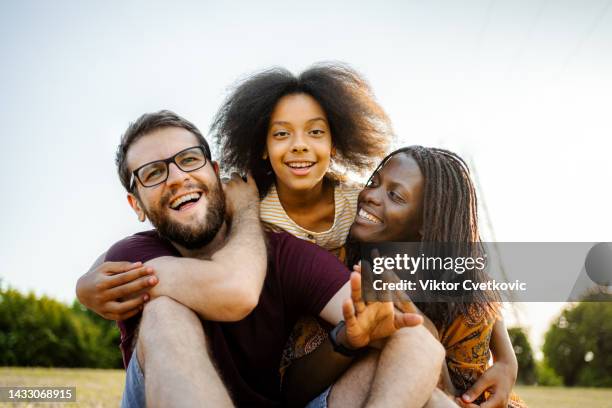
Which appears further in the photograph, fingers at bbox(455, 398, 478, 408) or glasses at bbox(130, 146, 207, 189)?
glasses at bbox(130, 146, 207, 189)

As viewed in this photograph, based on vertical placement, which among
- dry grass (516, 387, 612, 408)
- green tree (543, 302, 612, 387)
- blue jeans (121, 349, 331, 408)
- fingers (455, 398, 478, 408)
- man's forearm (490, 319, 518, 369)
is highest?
blue jeans (121, 349, 331, 408)

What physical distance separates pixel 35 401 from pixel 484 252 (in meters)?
4.92

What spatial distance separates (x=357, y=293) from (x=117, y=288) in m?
1.34

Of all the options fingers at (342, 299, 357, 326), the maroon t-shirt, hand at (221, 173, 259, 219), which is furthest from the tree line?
fingers at (342, 299, 357, 326)

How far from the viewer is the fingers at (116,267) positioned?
333cm

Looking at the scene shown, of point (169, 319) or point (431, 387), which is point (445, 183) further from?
point (169, 319)

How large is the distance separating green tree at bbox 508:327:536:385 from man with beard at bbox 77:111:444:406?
16.9 metres

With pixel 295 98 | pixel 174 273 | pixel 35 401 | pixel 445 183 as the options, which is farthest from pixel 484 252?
pixel 35 401

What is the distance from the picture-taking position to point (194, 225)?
149 inches

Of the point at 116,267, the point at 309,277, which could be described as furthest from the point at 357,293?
the point at 116,267

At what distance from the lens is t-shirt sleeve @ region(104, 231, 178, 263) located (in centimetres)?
358

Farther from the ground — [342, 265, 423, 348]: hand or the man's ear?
the man's ear

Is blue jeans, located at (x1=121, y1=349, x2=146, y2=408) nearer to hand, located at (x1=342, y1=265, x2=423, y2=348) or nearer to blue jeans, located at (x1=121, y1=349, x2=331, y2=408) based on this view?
blue jeans, located at (x1=121, y1=349, x2=331, y2=408)

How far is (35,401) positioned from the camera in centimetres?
642
